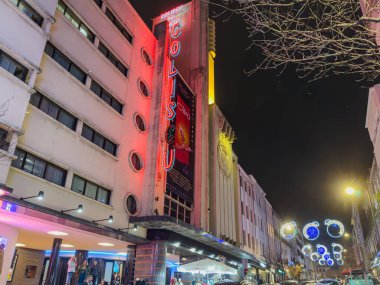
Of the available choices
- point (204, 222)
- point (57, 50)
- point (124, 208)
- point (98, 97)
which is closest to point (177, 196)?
point (204, 222)

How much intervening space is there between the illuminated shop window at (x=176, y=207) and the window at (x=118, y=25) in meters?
13.0

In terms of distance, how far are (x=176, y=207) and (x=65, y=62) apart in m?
13.8

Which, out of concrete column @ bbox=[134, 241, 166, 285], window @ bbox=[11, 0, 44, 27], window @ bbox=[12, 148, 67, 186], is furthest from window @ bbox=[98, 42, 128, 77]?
concrete column @ bbox=[134, 241, 166, 285]

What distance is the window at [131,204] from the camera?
2039 cm

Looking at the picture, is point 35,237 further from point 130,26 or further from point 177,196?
point 130,26

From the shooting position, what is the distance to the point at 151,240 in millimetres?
20922

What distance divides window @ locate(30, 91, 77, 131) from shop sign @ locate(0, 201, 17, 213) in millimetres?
5280

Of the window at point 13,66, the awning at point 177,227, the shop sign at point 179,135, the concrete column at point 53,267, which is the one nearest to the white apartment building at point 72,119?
the window at point 13,66

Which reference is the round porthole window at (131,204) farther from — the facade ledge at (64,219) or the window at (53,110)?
the window at (53,110)

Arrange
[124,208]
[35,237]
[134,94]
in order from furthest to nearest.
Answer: [134,94] < [124,208] < [35,237]

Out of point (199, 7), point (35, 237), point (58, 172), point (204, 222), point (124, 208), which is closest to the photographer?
point (58, 172)

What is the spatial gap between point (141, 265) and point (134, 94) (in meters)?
12.4

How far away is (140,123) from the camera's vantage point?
23672 mm

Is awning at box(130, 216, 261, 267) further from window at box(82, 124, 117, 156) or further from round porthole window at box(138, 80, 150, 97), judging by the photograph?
round porthole window at box(138, 80, 150, 97)
